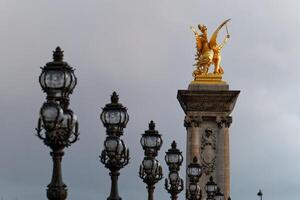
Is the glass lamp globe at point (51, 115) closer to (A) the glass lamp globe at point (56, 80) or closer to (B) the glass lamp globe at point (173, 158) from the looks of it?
(A) the glass lamp globe at point (56, 80)

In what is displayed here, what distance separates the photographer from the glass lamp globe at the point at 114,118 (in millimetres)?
19969

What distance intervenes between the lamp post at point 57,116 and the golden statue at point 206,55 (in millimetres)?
42677

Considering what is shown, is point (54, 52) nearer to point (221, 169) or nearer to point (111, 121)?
point (111, 121)

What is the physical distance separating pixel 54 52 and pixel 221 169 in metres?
40.0

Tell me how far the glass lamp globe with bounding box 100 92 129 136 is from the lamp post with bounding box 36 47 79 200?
430 centimetres

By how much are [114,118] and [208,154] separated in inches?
1399

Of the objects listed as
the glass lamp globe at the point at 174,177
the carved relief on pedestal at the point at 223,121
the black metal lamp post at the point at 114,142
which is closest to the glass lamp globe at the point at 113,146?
the black metal lamp post at the point at 114,142

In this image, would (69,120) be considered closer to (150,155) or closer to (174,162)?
(150,155)

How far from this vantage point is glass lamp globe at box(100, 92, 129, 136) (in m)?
20.0

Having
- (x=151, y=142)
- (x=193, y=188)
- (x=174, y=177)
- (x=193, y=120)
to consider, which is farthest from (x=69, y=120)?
(x=193, y=120)

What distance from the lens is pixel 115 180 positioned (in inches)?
799

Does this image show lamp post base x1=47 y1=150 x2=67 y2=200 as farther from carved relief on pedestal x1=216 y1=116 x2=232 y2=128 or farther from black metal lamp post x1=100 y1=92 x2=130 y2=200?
carved relief on pedestal x1=216 y1=116 x2=232 y2=128

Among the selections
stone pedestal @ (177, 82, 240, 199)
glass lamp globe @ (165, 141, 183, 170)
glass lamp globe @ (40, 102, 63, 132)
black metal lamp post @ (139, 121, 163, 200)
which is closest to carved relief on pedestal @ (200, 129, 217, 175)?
stone pedestal @ (177, 82, 240, 199)

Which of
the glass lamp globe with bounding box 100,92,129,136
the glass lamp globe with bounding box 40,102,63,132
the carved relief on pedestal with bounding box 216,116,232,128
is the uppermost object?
the carved relief on pedestal with bounding box 216,116,232,128
